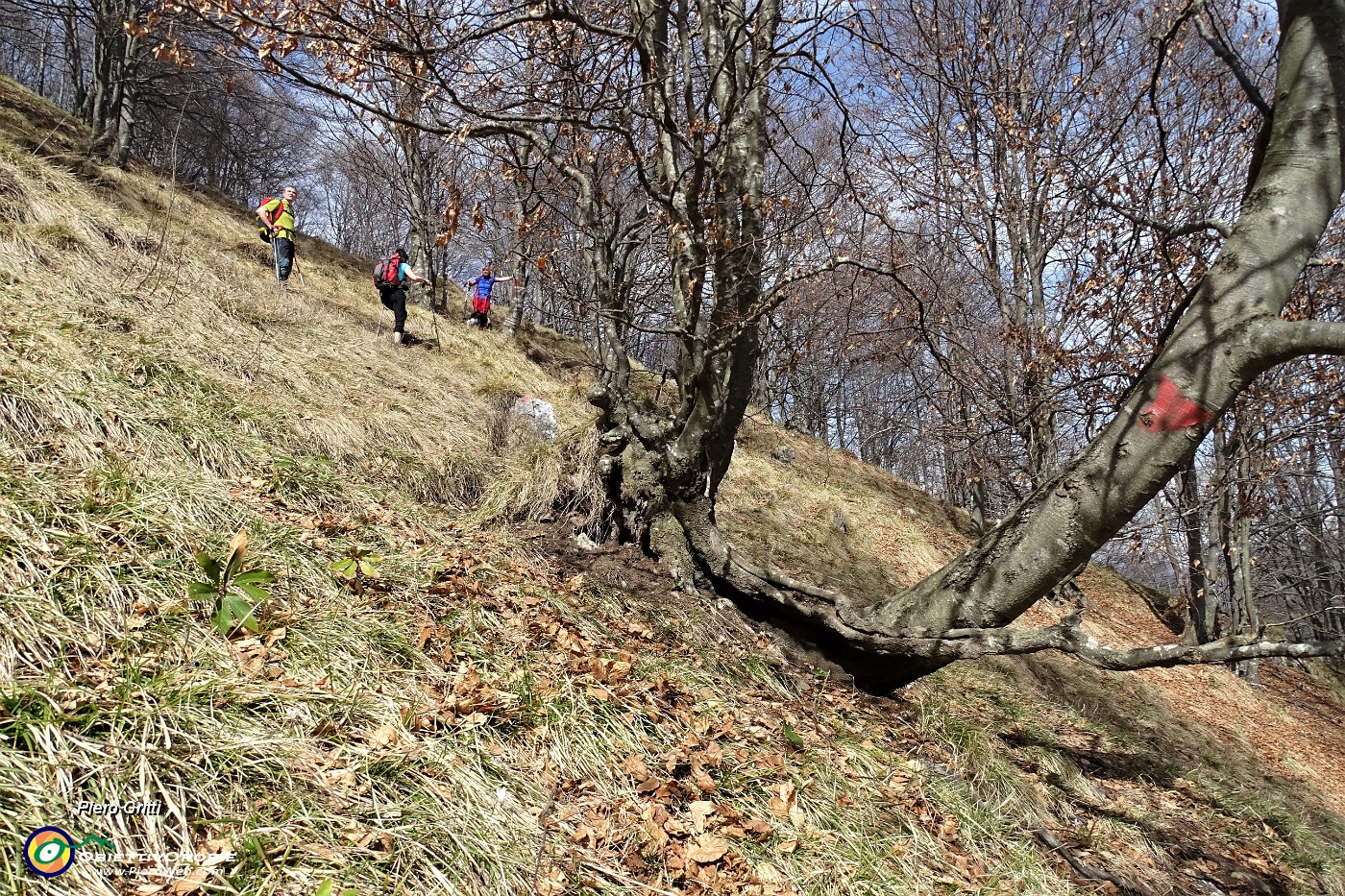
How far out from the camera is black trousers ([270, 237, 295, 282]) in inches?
314

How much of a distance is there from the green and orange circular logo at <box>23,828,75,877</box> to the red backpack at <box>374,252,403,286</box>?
7.74m

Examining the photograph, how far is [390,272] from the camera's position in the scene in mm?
8180

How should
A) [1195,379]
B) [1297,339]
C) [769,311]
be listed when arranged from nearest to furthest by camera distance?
1. [1297,339]
2. [1195,379]
3. [769,311]

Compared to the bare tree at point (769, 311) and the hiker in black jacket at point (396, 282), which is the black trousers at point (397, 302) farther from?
the bare tree at point (769, 311)

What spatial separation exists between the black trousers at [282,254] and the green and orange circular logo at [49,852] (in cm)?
814

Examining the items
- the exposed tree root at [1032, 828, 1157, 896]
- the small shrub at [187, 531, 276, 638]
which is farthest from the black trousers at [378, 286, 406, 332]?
the exposed tree root at [1032, 828, 1157, 896]

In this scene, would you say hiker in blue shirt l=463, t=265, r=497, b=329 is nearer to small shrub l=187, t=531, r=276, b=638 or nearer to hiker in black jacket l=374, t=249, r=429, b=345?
hiker in black jacket l=374, t=249, r=429, b=345

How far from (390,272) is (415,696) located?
7.15 metres

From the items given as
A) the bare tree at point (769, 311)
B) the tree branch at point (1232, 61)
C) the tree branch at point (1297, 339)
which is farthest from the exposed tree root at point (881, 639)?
the tree branch at point (1232, 61)

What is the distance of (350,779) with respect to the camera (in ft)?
6.22

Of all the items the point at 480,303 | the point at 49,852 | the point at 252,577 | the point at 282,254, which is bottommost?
the point at 49,852

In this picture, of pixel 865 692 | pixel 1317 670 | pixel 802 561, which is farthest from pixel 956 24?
pixel 1317 670

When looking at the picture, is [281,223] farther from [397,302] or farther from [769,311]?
[769,311]

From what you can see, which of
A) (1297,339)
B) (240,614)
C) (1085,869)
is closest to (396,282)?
(240,614)
